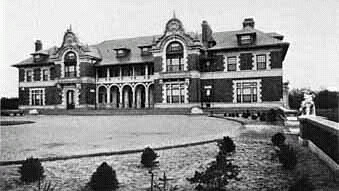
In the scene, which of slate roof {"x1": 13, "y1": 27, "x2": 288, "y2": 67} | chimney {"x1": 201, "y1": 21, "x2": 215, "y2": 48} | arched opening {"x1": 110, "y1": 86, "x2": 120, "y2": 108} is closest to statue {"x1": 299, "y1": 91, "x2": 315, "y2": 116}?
slate roof {"x1": 13, "y1": 27, "x2": 288, "y2": 67}

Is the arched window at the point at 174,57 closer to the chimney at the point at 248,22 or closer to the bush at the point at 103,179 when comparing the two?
the chimney at the point at 248,22

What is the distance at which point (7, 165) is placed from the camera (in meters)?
7.47

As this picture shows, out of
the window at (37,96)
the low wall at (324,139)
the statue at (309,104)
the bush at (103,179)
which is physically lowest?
the bush at (103,179)

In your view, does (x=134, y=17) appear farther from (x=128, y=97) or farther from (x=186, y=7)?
(x=128, y=97)

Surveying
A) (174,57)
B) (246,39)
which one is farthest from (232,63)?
(174,57)

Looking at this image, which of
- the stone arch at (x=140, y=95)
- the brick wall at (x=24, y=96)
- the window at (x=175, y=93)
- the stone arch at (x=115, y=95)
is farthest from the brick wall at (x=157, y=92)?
the brick wall at (x=24, y=96)

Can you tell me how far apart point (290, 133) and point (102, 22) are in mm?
8676

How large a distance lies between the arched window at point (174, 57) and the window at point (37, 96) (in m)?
17.1

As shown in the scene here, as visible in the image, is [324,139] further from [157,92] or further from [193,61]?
[157,92]

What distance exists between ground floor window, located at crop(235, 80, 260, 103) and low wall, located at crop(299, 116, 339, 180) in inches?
808

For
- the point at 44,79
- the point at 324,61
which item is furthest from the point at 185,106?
the point at 324,61

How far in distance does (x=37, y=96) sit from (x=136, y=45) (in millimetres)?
13767

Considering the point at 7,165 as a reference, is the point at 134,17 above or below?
above

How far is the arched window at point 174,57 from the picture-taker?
3281 centimetres
